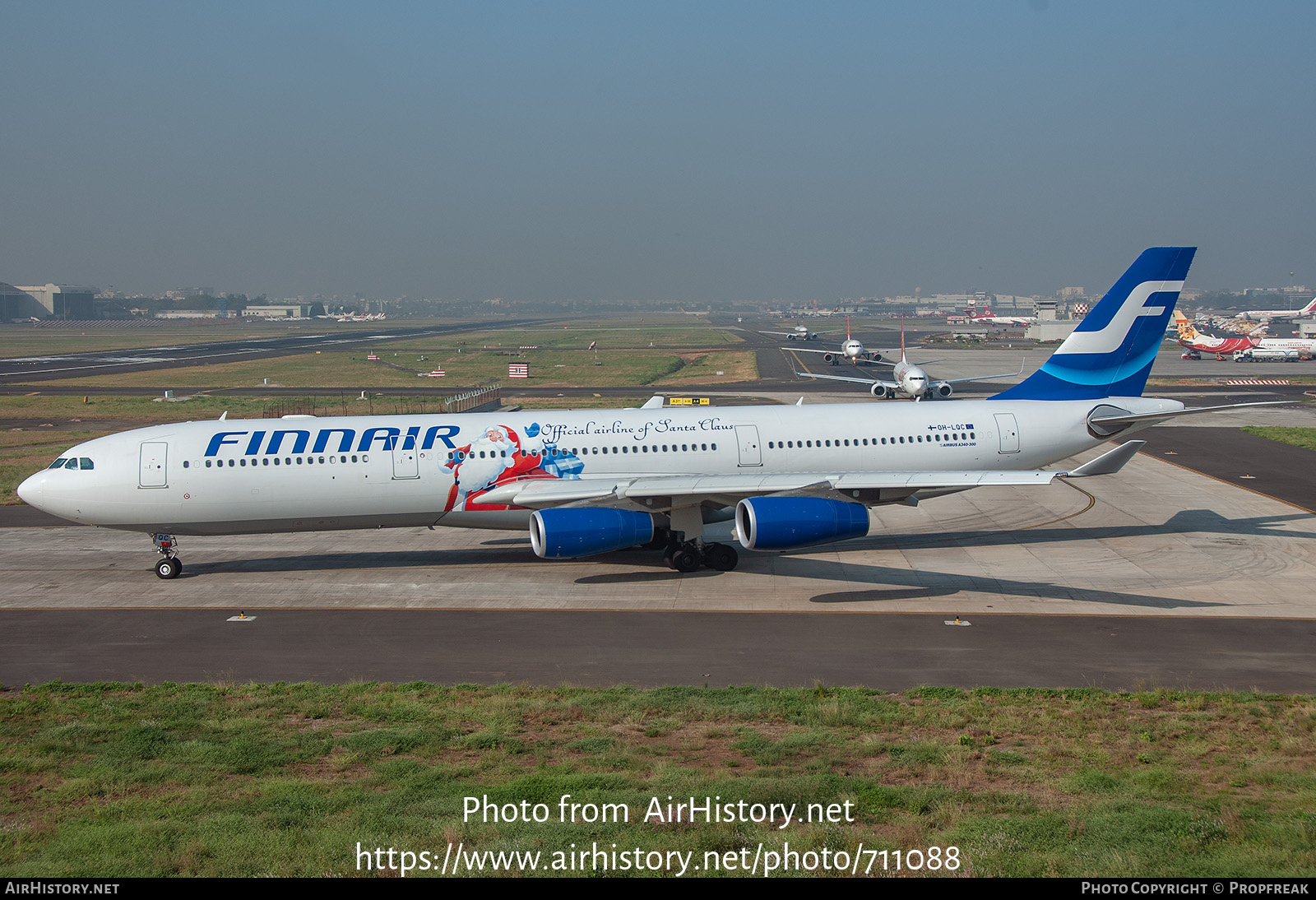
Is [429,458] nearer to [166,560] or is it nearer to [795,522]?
[166,560]

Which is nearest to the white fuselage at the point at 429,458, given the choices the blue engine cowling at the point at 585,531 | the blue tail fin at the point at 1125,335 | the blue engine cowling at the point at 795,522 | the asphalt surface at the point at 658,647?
the blue engine cowling at the point at 585,531

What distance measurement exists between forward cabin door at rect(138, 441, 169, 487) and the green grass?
51.4 m

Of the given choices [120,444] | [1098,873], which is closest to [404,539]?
[120,444]

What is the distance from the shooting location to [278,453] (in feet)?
87.5

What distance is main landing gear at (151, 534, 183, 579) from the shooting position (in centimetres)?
2720

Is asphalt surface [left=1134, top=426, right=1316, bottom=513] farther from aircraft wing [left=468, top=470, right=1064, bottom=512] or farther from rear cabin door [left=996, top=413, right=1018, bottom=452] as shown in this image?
aircraft wing [left=468, top=470, right=1064, bottom=512]

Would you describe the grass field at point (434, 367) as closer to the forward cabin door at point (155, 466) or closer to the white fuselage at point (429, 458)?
the white fuselage at point (429, 458)

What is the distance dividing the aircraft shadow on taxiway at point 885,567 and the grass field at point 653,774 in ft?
24.1

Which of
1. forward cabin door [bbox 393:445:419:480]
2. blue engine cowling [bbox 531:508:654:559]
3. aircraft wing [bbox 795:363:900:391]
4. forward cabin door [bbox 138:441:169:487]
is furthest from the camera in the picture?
aircraft wing [bbox 795:363:900:391]

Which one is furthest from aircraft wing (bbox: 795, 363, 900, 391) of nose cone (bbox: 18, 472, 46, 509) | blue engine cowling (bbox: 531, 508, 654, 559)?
nose cone (bbox: 18, 472, 46, 509)

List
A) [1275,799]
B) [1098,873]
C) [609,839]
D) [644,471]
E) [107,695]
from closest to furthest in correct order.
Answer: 1. [1098,873]
2. [609,839]
3. [1275,799]
4. [107,695]
5. [644,471]

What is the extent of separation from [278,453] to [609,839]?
19.0 metres

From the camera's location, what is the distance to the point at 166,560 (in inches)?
1077

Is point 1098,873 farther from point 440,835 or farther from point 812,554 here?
point 812,554
